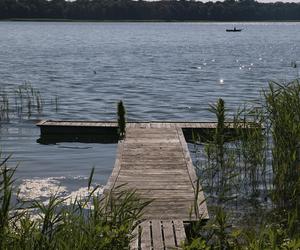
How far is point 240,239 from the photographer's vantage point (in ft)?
27.5

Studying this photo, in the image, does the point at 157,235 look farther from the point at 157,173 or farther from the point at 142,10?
the point at 142,10

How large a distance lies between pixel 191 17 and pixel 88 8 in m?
28.4

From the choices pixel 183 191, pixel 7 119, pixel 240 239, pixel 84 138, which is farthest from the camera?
pixel 7 119

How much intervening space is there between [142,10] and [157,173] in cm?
15121

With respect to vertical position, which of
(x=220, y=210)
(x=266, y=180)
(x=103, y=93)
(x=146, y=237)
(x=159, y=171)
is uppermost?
(x=220, y=210)

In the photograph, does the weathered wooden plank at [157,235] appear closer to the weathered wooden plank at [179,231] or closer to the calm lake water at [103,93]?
the weathered wooden plank at [179,231]

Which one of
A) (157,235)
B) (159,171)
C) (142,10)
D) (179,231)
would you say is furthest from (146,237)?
(142,10)

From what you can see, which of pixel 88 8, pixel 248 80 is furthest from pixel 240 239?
pixel 88 8

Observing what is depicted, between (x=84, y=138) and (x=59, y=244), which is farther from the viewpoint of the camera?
(x=84, y=138)

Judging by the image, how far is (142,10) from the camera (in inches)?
6260

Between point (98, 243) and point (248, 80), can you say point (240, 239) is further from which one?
point (248, 80)

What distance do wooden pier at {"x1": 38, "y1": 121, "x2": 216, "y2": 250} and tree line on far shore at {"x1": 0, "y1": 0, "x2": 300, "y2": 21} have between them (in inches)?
5230

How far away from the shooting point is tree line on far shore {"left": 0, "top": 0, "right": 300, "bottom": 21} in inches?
5807

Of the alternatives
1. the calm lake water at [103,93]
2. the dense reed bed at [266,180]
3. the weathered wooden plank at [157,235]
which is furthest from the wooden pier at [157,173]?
the calm lake water at [103,93]
